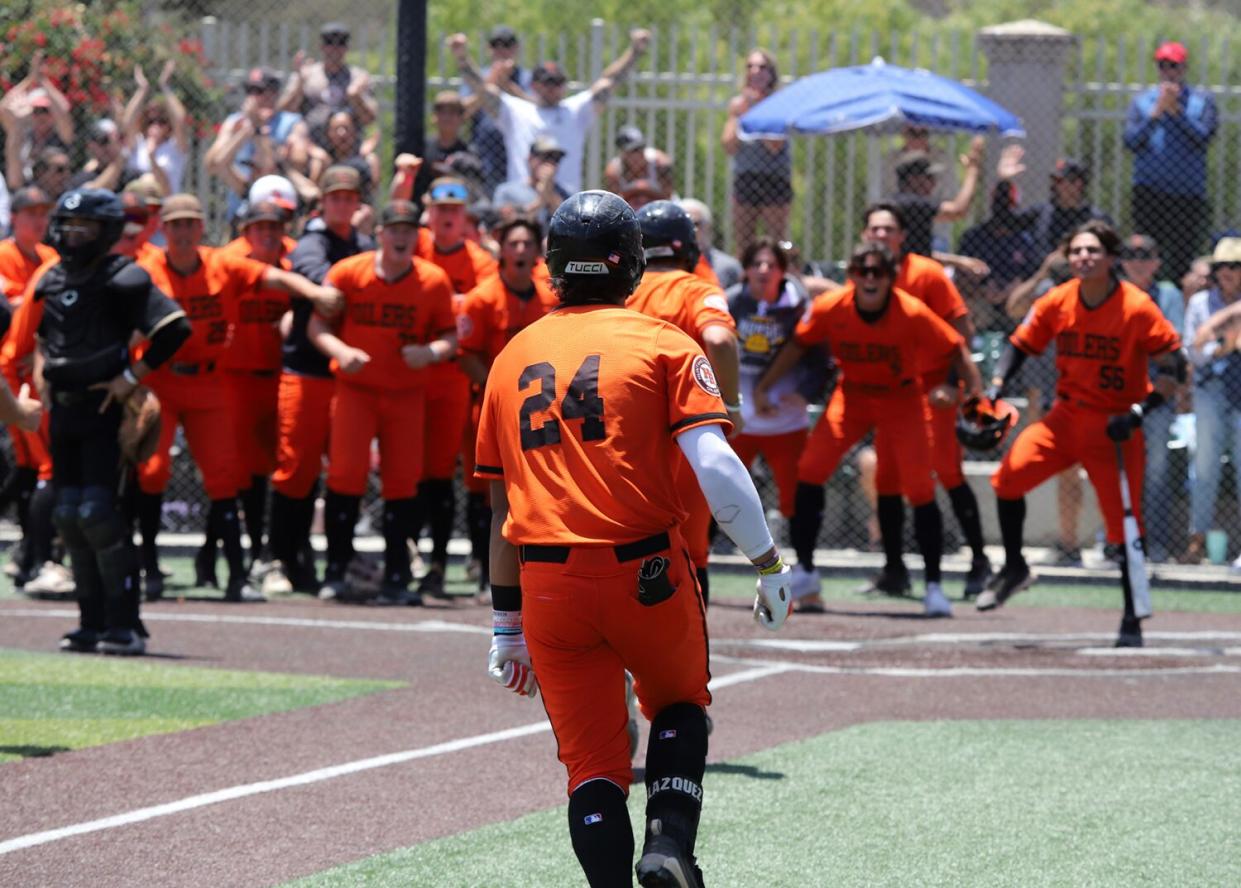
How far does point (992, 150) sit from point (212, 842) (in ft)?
36.3

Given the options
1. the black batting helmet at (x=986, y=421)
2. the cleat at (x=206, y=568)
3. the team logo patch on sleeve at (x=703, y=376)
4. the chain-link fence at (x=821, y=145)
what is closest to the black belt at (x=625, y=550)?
the team logo patch on sleeve at (x=703, y=376)

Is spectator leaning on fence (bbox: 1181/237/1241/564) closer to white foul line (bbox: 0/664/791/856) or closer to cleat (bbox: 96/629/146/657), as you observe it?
white foul line (bbox: 0/664/791/856)

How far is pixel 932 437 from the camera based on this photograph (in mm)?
12508

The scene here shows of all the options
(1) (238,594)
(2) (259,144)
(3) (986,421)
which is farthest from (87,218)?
(2) (259,144)

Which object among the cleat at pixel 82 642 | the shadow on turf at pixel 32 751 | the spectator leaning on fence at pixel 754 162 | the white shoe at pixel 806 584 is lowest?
the white shoe at pixel 806 584

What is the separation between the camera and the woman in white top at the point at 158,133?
48.7 feet

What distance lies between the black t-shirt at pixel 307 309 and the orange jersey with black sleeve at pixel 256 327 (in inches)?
5.1

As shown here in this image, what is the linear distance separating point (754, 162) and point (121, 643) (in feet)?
23.5

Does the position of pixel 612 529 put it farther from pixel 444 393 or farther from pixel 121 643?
pixel 444 393

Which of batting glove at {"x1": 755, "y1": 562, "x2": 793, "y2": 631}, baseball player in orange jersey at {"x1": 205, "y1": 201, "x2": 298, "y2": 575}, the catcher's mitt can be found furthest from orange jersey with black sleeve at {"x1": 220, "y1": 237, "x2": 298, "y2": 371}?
batting glove at {"x1": 755, "y1": 562, "x2": 793, "y2": 631}

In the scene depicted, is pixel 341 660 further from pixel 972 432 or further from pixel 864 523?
pixel 864 523

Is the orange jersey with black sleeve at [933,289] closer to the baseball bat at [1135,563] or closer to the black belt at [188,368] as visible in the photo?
the baseball bat at [1135,563]

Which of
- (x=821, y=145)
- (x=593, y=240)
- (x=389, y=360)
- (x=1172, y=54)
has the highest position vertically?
(x=1172, y=54)

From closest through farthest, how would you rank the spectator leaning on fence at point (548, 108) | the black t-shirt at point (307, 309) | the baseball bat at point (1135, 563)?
1. the baseball bat at point (1135, 563)
2. the black t-shirt at point (307, 309)
3. the spectator leaning on fence at point (548, 108)
